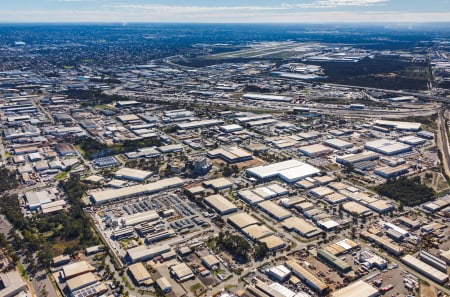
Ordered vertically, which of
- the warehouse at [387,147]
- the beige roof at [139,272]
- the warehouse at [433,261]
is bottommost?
the beige roof at [139,272]

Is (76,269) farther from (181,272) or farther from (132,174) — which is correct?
(132,174)

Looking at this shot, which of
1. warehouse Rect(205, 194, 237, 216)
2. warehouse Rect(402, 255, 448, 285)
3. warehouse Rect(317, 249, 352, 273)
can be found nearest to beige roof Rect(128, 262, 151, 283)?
warehouse Rect(205, 194, 237, 216)

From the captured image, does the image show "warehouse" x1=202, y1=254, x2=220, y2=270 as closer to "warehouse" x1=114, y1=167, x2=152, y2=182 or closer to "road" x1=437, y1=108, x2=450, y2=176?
"warehouse" x1=114, y1=167, x2=152, y2=182

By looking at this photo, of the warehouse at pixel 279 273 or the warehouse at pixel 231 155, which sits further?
the warehouse at pixel 231 155

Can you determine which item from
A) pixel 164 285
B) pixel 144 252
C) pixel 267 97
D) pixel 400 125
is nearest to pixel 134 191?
pixel 144 252

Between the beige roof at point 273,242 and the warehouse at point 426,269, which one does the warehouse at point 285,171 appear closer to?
the beige roof at point 273,242

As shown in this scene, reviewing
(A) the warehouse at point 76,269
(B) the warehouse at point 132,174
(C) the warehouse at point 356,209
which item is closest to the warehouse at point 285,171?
(C) the warehouse at point 356,209
